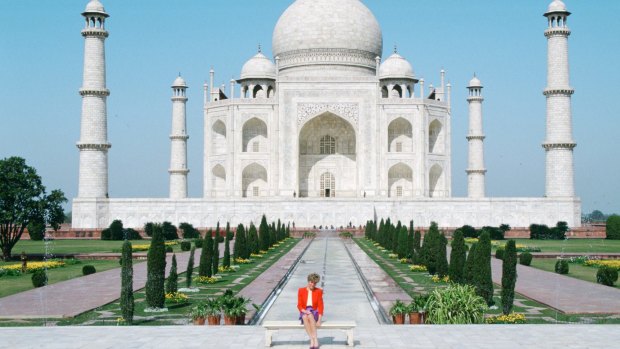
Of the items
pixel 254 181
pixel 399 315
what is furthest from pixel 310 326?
pixel 254 181

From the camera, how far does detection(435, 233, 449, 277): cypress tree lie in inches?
486

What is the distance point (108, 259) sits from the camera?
1761cm

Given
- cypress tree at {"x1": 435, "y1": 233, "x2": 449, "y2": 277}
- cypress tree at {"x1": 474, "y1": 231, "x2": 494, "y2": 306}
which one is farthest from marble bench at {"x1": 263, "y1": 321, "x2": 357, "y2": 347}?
cypress tree at {"x1": 435, "y1": 233, "x2": 449, "y2": 277}

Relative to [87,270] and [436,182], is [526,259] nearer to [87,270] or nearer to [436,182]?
[87,270]

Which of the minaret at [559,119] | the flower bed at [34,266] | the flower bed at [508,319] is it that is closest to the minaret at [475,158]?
the minaret at [559,119]

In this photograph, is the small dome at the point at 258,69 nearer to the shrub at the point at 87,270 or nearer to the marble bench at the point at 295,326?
the shrub at the point at 87,270

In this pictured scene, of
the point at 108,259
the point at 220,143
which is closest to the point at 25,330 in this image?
the point at 108,259

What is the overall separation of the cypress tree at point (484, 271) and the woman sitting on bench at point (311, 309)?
319cm

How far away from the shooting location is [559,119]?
29.8 m

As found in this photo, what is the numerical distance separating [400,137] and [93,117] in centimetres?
1304

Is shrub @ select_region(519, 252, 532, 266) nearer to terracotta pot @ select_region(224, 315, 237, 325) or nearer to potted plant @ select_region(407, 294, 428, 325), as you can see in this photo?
potted plant @ select_region(407, 294, 428, 325)

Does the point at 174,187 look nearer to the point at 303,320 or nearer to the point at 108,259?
the point at 108,259

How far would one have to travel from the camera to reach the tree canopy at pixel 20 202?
1730 cm

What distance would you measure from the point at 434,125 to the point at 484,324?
27.6 meters
